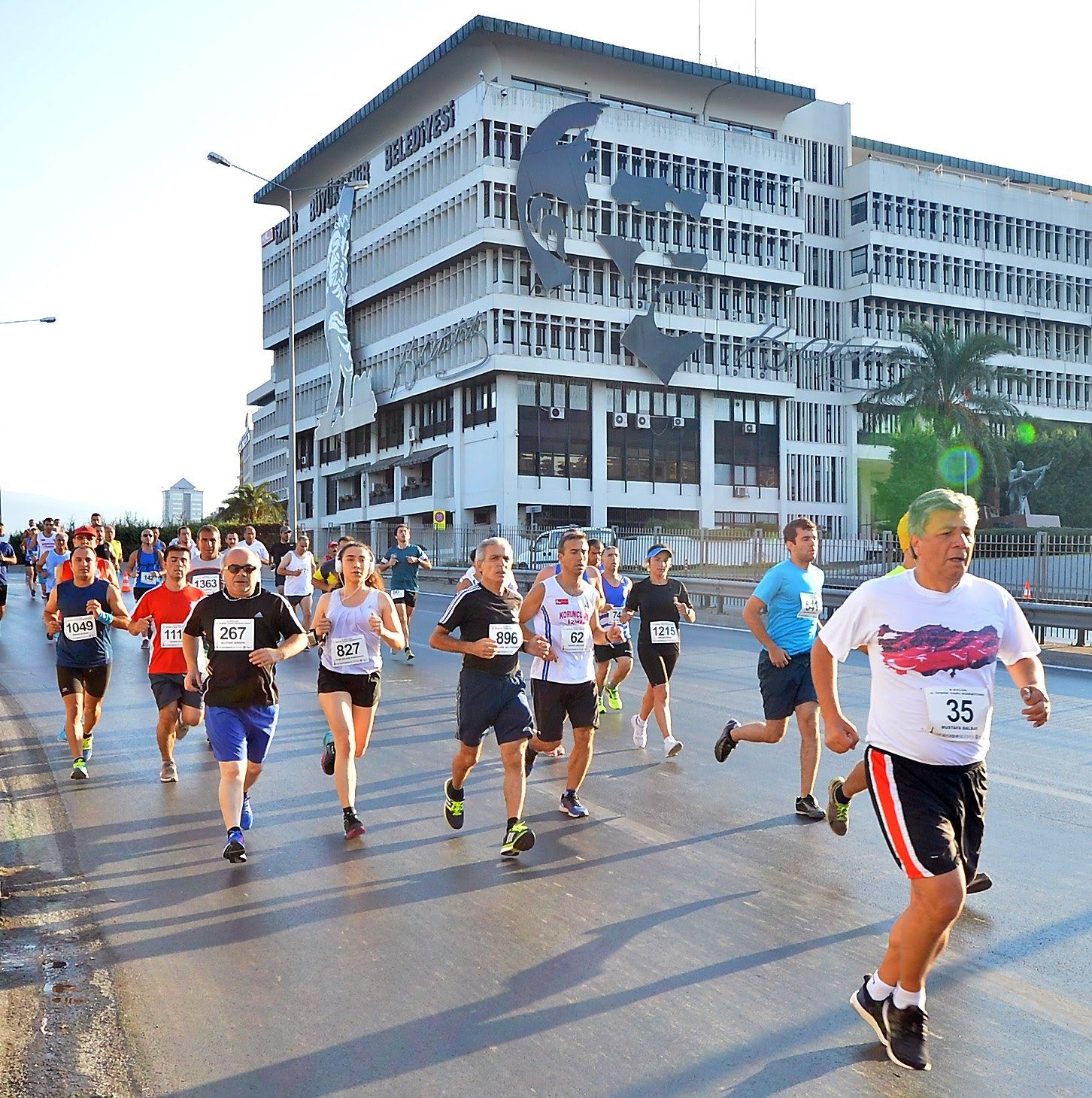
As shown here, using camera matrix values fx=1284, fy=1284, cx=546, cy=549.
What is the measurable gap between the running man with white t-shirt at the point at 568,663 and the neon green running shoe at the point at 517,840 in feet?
3.52

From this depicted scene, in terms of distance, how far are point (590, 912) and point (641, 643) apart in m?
5.04

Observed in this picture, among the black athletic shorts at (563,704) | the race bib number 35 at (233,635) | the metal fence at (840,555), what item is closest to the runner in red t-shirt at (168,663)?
the race bib number 35 at (233,635)

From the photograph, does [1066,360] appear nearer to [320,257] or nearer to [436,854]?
[320,257]

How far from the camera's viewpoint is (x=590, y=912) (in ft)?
19.8

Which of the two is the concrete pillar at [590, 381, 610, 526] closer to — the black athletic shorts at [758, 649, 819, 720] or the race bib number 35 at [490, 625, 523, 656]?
the black athletic shorts at [758, 649, 819, 720]

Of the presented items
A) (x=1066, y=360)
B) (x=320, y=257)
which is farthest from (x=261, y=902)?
(x=1066, y=360)

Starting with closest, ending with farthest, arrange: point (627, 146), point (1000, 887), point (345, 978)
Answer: point (345, 978) → point (1000, 887) → point (627, 146)

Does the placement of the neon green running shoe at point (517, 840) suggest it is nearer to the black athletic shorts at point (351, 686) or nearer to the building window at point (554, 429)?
the black athletic shorts at point (351, 686)

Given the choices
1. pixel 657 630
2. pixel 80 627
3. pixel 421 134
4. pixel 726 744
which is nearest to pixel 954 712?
pixel 726 744

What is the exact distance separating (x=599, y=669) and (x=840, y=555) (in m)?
17.8

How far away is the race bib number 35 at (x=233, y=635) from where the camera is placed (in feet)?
24.0

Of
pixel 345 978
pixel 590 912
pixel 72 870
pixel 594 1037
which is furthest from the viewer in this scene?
pixel 72 870

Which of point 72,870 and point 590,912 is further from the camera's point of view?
point 72,870

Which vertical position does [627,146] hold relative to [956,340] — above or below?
above
